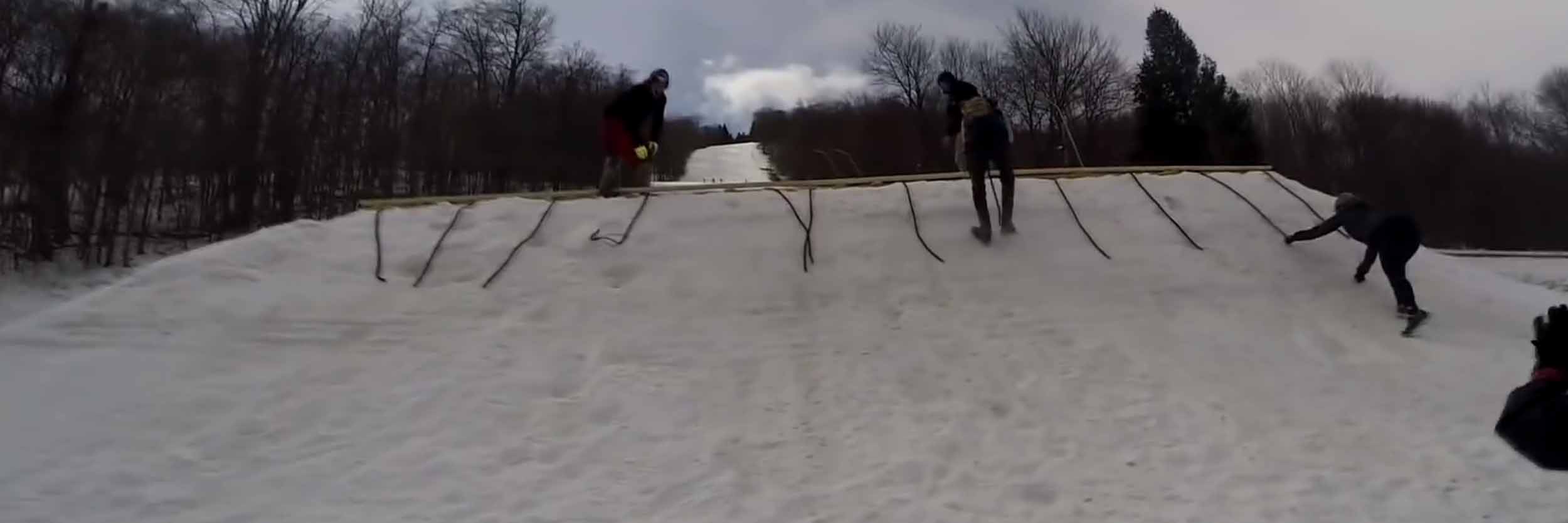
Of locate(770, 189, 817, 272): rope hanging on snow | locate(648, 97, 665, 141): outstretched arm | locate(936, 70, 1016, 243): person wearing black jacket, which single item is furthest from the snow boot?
locate(648, 97, 665, 141): outstretched arm

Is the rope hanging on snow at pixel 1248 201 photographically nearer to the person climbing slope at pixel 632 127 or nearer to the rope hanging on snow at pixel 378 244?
the person climbing slope at pixel 632 127

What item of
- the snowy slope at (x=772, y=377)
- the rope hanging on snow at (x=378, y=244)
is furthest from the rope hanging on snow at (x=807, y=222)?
the rope hanging on snow at (x=378, y=244)

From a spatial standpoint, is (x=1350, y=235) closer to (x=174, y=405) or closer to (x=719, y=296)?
(x=719, y=296)

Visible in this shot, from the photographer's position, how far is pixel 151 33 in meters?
23.9

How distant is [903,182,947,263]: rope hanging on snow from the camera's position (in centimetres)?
819

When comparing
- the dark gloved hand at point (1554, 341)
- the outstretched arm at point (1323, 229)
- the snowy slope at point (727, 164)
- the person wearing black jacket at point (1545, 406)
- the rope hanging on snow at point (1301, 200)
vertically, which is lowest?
the person wearing black jacket at point (1545, 406)

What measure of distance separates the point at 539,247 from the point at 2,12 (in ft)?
65.1

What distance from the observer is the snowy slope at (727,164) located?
144ft

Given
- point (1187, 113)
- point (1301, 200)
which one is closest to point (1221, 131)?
point (1187, 113)

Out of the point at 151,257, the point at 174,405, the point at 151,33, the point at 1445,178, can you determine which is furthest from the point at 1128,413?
the point at 1445,178

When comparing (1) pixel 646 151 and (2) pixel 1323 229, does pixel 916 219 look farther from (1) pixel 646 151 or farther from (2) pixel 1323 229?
(2) pixel 1323 229

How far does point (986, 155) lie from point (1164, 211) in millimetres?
1986

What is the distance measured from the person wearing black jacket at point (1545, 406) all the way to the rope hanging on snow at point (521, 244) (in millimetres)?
6625

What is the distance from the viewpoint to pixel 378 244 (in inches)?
321
